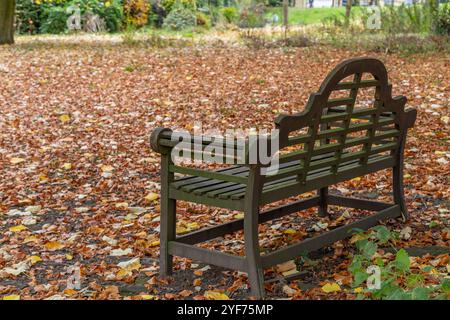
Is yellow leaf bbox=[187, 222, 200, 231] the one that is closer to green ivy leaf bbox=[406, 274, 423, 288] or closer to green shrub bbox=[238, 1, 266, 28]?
green ivy leaf bbox=[406, 274, 423, 288]

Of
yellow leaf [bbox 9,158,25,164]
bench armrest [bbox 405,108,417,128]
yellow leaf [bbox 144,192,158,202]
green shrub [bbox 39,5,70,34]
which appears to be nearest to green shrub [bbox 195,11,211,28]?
green shrub [bbox 39,5,70,34]

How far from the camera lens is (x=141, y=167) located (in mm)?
7941

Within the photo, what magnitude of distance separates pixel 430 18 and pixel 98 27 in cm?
1152

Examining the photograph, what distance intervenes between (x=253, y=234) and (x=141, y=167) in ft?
12.3

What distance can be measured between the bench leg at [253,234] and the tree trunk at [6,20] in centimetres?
1535

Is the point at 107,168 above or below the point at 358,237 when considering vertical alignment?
below

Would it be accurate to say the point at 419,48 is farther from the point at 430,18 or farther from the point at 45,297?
the point at 45,297

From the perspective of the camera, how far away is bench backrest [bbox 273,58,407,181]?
4488 millimetres

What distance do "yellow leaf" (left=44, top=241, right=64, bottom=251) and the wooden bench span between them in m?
1.11

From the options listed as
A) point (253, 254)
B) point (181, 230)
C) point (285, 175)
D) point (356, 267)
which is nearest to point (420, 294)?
point (356, 267)

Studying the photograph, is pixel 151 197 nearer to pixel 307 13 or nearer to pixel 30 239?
pixel 30 239

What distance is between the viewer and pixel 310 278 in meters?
4.64

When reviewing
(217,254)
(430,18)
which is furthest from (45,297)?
(430,18)

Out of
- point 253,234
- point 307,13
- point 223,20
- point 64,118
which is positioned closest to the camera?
point 253,234
